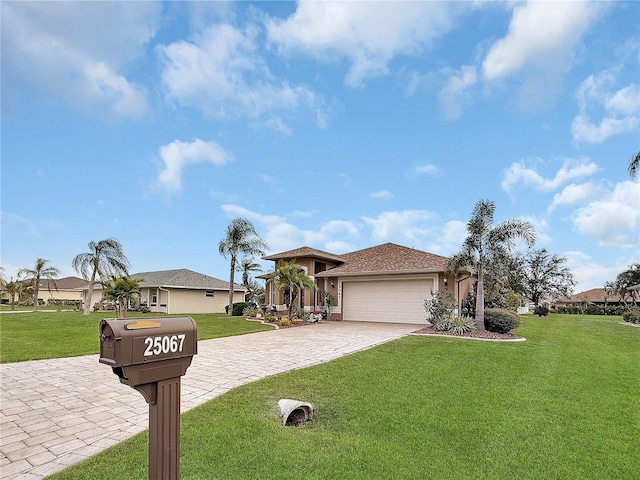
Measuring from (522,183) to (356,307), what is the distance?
9.95 meters

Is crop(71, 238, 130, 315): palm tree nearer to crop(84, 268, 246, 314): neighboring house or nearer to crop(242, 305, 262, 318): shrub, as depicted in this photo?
crop(84, 268, 246, 314): neighboring house

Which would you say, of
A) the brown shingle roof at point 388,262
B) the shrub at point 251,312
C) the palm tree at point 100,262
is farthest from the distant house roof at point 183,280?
the brown shingle roof at point 388,262

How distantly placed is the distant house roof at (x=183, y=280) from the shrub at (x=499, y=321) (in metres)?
22.7

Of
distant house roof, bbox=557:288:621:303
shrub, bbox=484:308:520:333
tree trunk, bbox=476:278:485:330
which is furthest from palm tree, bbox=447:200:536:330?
distant house roof, bbox=557:288:621:303

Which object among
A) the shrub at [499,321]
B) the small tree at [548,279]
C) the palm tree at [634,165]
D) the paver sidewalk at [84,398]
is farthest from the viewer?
the small tree at [548,279]

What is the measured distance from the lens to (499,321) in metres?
13.9

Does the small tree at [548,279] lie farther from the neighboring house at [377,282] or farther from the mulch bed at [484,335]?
the mulch bed at [484,335]

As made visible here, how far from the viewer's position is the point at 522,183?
52.5 ft

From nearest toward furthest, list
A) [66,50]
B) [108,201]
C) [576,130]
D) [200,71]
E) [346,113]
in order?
[66,50] < [200,71] < [576,130] < [346,113] < [108,201]

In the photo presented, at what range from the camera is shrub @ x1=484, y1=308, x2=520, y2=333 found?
13.8m

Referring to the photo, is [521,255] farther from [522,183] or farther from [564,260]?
[522,183]

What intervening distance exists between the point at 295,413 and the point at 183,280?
90.6ft

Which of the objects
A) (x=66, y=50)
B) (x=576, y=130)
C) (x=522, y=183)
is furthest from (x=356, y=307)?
(x=66, y=50)

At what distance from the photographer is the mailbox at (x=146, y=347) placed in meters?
1.96
